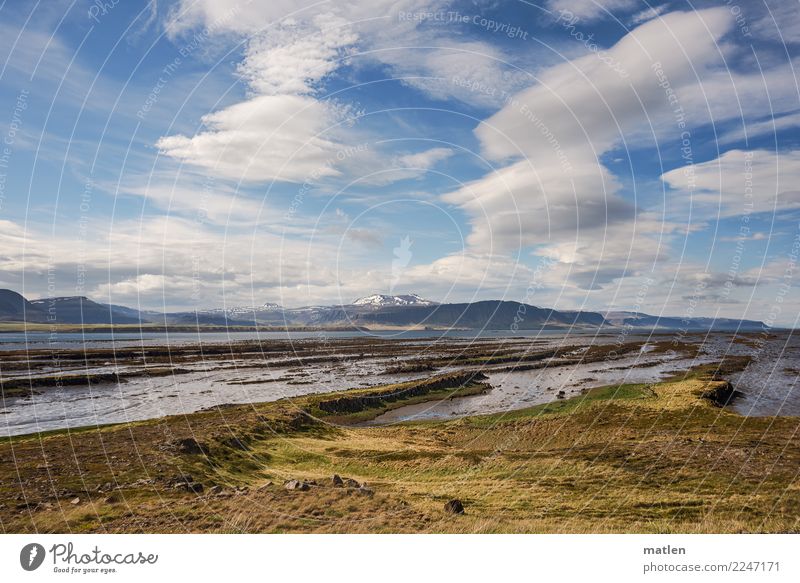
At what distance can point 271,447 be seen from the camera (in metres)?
30.8

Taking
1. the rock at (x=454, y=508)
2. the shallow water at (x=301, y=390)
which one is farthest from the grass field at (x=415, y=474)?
the shallow water at (x=301, y=390)

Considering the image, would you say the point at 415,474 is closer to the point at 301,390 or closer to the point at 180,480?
the point at 180,480

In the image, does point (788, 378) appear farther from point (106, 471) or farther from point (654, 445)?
point (106, 471)

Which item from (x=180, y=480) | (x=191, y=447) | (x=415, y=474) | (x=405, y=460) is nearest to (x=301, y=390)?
(x=191, y=447)

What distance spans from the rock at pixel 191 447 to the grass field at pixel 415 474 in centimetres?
13

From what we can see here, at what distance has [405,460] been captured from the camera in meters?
27.9

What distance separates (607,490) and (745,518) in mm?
5112

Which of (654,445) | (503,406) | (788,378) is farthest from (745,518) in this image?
(788,378)

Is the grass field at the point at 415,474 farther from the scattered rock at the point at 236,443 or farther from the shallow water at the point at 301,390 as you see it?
the shallow water at the point at 301,390

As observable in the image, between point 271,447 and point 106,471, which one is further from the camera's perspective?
point 271,447

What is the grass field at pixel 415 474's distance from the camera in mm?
15367

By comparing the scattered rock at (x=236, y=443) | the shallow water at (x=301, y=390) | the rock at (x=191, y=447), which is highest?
the rock at (x=191, y=447)

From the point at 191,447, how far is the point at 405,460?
1301 cm

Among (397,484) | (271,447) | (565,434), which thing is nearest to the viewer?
(397,484)
